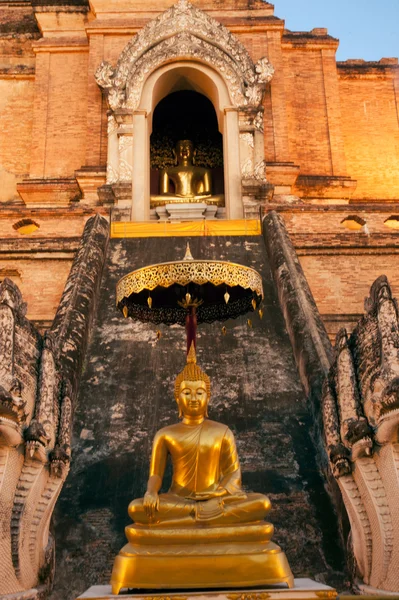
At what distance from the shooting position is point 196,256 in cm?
1112

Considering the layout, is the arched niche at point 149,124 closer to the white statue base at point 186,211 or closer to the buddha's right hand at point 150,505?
the white statue base at point 186,211

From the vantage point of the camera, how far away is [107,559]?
603cm

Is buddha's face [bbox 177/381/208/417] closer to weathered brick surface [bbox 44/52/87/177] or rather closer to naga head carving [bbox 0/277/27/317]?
naga head carving [bbox 0/277/27/317]

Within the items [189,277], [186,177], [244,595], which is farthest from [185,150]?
[244,595]

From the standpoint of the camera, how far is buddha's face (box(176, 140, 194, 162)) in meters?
19.1

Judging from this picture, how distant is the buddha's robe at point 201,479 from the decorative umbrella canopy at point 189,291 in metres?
Answer: 1.06

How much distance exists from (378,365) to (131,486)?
260 centimetres

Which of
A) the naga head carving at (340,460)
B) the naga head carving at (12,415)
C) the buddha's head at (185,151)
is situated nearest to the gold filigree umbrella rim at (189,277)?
the naga head carving at (12,415)

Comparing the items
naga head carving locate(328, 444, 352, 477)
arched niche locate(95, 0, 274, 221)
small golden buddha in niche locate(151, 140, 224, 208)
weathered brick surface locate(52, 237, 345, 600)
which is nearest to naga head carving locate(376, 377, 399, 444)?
naga head carving locate(328, 444, 352, 477)

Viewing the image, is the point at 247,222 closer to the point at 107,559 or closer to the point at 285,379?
the point at 285,379

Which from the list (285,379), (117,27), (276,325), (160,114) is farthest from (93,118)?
(285,379)

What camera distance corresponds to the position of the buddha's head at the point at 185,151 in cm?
1912

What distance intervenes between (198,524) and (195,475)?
1.75ft

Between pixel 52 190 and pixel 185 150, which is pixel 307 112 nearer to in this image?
pixel 185 150
